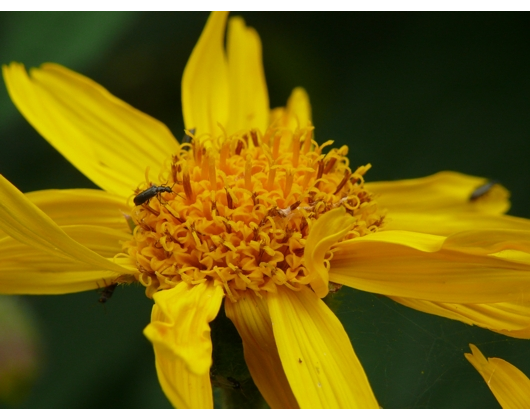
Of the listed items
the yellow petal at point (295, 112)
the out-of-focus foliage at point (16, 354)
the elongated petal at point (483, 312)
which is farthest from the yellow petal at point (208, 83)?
the elongated petal at point (483, 312)

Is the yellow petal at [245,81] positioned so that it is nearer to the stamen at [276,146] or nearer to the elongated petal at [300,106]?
the elongated petal at [300,106]

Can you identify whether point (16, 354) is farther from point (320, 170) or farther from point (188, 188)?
point (320, 170)

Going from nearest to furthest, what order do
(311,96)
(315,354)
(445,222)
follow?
(315,354)
(445,222)
(311,96)

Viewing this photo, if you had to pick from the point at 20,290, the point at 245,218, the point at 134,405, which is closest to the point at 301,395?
the point at 245,218

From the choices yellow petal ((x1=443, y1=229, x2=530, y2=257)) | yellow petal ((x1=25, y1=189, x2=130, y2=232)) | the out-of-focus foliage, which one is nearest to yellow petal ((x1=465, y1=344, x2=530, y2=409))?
yellow petal ((x1=443, y1=229, x2=530, y2=257))

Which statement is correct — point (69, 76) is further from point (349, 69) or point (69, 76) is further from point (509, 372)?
point (509, 372)

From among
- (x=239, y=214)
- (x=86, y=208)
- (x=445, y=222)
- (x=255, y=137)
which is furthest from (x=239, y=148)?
(x=445, y=222)

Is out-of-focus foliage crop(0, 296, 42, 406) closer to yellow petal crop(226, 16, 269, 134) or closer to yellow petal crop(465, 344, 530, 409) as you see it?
yellow petal crop(226, 16, 269, 134)
